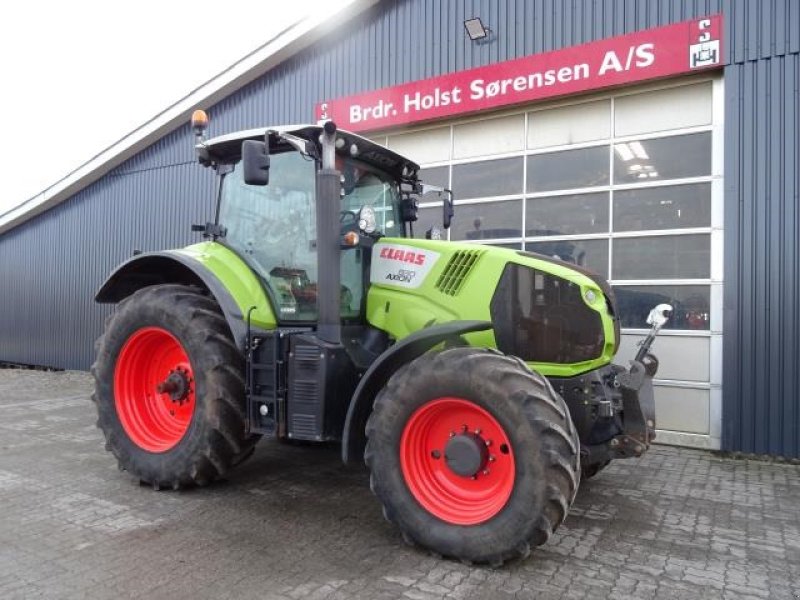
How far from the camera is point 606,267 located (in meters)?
7.23

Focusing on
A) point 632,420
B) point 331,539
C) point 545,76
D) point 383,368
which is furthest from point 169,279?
point 545,76

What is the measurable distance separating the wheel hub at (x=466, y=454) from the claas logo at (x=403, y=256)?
4.32ft

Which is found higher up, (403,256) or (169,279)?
(403,256)

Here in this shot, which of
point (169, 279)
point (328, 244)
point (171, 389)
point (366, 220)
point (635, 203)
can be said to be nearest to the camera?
point (328, 244)

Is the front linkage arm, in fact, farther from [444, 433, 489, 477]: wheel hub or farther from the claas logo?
the claas logo

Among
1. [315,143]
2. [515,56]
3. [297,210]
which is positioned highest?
[515,56]

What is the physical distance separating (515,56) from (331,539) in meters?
6.26

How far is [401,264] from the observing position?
14.3 feet

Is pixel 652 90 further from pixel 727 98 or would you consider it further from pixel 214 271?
pixel 214 271

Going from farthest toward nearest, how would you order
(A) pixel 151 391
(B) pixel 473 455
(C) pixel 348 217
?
1. (A) pixel 151 391
2. (C) pixel 348 217
3. (B) pixel 473 455

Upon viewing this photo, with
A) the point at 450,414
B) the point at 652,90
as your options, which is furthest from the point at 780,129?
the point at 450,414

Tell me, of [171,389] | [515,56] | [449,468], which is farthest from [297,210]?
[515,56]

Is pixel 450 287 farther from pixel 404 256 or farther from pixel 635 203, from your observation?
pixel 635 203

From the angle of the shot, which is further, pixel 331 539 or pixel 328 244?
pixel 328 244
